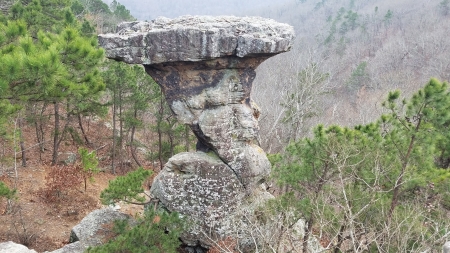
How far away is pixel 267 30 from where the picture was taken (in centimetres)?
900

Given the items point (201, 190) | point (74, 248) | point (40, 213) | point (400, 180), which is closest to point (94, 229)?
point (74, 248)

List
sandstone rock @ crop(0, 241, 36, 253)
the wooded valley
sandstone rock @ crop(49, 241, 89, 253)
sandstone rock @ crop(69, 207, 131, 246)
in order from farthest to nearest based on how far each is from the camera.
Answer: sandstone rock @ crop(69, 207, 131, 246)
sandstone rock @ crop(49, 241, 89, 253)
sandstone rock @ crop(0, 241, 36, 253)
the wooded valley

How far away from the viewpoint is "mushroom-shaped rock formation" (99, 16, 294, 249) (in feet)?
28.2

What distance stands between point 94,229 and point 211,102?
426 cm

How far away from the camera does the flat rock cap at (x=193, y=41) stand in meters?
8.31

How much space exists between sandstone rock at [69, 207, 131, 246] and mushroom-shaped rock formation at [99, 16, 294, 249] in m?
1.33

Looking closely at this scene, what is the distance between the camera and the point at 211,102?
9242 millimetres

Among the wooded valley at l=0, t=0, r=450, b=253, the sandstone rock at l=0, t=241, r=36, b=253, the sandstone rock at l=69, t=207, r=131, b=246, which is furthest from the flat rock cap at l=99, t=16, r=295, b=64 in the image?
the sandstone rock at l=0, t=241, r=36, b=253

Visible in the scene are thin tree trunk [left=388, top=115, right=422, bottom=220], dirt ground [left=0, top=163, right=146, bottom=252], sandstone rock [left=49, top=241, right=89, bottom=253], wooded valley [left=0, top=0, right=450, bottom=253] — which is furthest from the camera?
dirt ground [left=0, top=163, right=146, bottom=252]

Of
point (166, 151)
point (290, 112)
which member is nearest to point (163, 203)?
point (166, 151)

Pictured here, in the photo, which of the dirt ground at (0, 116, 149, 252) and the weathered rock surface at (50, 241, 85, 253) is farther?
the dirt ground at (0, 116, 149, 252)

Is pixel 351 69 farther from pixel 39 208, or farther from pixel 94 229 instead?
pixel 94 229

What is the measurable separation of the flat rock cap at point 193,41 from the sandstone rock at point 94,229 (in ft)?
13.4

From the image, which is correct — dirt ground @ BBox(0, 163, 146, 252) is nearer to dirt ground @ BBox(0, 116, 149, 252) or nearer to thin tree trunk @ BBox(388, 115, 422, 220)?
dirt ground @ BBox(0, 116, 149, 252)
